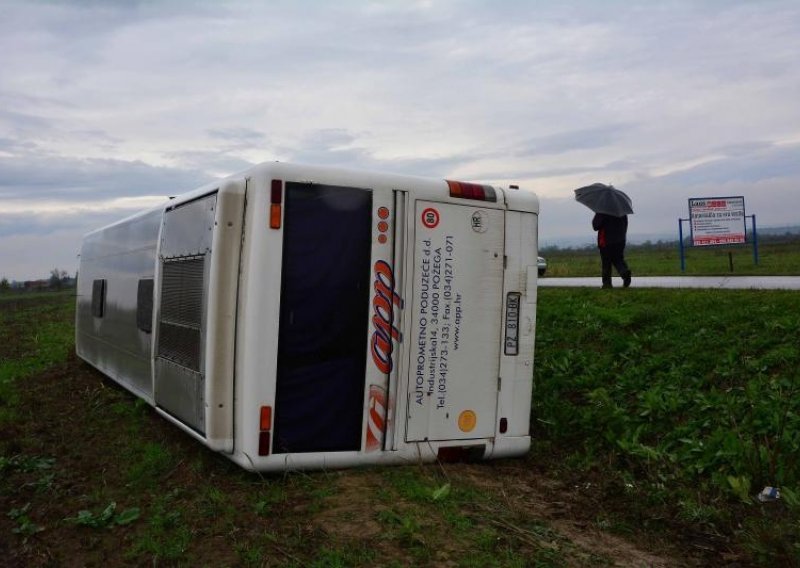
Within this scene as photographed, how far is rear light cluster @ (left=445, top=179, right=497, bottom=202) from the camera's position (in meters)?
5.90

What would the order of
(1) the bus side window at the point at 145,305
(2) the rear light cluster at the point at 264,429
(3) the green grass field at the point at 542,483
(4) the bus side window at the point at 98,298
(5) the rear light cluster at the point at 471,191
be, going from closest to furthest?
1. (3) the green grass field at the point at 542,483
2. (2) the rear light cluster at the point at 264,429
3. (5) the rear light cluster at the point at 471,191
4. (1) the bus side window at the point at 145,305
5. (4) the bus side window at the point at 98,298

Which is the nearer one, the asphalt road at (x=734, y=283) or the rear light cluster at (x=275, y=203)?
the rear light cluster at (x=275, y=203)

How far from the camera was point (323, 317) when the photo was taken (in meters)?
5.45

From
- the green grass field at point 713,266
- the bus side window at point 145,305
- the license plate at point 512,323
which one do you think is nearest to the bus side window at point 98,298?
the bus side window at point 145,305

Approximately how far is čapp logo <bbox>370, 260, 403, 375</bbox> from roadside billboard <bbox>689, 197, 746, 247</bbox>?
45.4ft

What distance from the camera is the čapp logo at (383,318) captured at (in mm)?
5617

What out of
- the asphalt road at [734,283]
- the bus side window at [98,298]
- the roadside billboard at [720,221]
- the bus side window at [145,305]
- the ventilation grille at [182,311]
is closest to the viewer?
the ventilation grille at [182,311]

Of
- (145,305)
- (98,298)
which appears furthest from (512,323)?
(98,298)

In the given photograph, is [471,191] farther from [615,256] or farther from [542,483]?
[615,256]

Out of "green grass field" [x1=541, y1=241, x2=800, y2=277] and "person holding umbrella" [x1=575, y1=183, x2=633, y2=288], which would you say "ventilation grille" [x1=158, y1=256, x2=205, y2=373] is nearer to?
"person holding umbrella" [x1=575, y1=183, x2=633, y2=288]

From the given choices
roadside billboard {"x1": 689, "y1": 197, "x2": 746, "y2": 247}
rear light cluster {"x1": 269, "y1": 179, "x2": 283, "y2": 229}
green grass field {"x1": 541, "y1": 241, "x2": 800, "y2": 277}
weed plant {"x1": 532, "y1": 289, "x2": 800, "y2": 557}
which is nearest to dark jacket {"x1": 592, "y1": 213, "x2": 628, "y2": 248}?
weed plant {"x1": 532, "y1": 289, "x2": 800, "y2": 557}

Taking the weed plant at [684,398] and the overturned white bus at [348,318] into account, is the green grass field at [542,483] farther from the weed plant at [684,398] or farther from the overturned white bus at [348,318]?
the overturned white bus at [348,318]

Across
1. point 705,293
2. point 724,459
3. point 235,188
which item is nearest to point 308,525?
point 235,188

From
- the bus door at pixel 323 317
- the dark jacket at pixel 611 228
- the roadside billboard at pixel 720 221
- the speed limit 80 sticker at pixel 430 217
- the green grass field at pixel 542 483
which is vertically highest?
the roadside billboard at pixel 720 221
